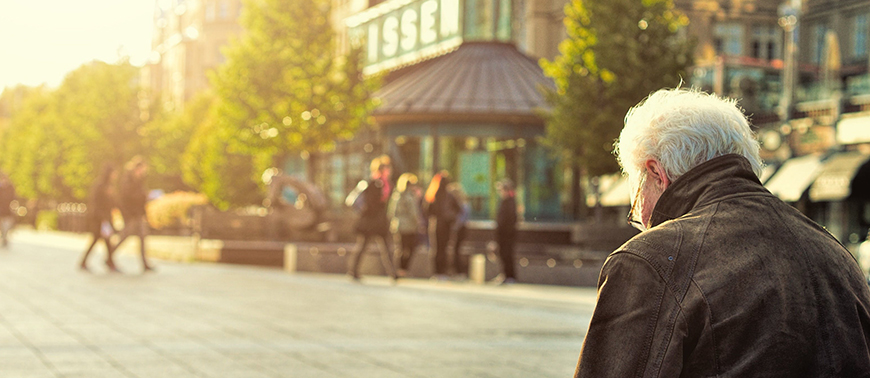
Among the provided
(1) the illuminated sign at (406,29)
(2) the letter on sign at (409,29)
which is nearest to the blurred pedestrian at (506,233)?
(1) the illuminated sign at (406,29)

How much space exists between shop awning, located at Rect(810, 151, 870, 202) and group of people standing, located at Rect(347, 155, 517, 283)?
18.1 metres

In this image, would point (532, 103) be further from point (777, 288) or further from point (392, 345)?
point (777, 288)

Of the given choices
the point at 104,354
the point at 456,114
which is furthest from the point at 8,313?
the point at 456,114

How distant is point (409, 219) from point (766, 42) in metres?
33.0

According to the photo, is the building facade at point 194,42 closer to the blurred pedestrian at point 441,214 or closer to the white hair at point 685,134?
the blurred pedestrian at point 441,214

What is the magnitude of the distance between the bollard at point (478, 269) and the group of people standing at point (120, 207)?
5074mm

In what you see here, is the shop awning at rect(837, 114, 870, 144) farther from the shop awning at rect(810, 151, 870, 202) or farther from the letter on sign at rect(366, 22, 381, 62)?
the letter on sign at rect(366, 22, 381, 62)

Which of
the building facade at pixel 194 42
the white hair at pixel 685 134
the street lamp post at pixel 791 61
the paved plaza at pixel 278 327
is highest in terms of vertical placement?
the building facade at pixel 194 42

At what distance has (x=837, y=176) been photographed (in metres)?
33.8

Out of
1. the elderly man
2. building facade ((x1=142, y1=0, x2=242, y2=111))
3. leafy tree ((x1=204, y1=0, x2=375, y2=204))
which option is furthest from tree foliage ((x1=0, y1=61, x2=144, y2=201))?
the elderly man

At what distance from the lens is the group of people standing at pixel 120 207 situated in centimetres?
1756

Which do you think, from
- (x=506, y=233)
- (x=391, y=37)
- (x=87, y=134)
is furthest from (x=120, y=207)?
(x=87, y=134)

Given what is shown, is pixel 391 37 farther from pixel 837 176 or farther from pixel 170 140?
pixel 837 176

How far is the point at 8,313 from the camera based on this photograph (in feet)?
34.7
